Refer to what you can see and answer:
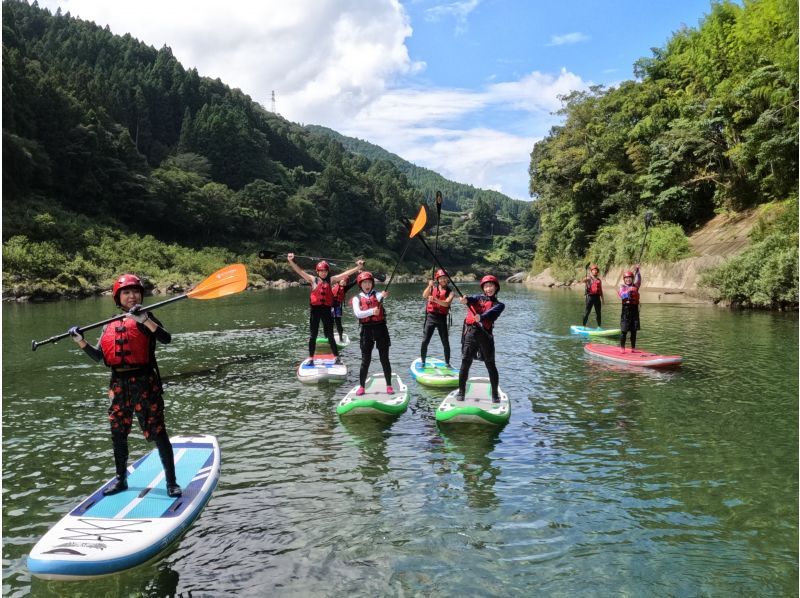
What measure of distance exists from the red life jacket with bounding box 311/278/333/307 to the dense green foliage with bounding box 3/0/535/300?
1397 inches

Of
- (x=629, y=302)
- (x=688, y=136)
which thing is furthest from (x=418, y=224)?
(x=688, y=136)

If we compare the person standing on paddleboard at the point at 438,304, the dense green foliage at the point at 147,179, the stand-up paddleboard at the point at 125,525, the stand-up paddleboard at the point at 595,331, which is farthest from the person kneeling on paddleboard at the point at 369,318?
the dense green foliage at the point at 147,179

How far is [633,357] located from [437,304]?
211 inches

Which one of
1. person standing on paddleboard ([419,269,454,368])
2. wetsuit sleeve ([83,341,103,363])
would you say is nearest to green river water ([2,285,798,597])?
person standing on paddleboard ([419,269,454,368])

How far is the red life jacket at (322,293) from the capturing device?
12.7 metres

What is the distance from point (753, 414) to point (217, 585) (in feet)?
29.2

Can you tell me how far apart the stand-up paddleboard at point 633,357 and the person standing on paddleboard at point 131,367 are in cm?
1102

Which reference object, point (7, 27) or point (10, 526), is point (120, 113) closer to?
point (7, 27)

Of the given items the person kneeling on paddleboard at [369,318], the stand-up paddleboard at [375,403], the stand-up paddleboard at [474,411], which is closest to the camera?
the stand-up paddleboard at [474,411]

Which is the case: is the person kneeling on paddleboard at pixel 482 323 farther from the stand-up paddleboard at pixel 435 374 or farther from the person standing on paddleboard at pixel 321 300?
the person standing on paddleboard at pixel 321 300

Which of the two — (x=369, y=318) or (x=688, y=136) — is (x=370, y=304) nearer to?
(x=369, y=318)

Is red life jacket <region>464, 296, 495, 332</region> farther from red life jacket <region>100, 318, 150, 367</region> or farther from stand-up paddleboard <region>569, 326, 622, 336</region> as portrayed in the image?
stand-up paddleboard <region>569, 326, 622, 336</region>

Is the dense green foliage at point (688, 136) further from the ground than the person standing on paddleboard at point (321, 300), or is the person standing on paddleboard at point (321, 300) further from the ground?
the dense green foliage at point (688, 136)

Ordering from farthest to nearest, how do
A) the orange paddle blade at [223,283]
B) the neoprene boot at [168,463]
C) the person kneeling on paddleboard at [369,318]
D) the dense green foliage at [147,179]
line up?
1. the dense green foliage at [147,179]
2. the person kneeling on paddleboard at [369,318]
3. the orange paddle blade at [223,283]
4. the neoprene boot at [168,463]
